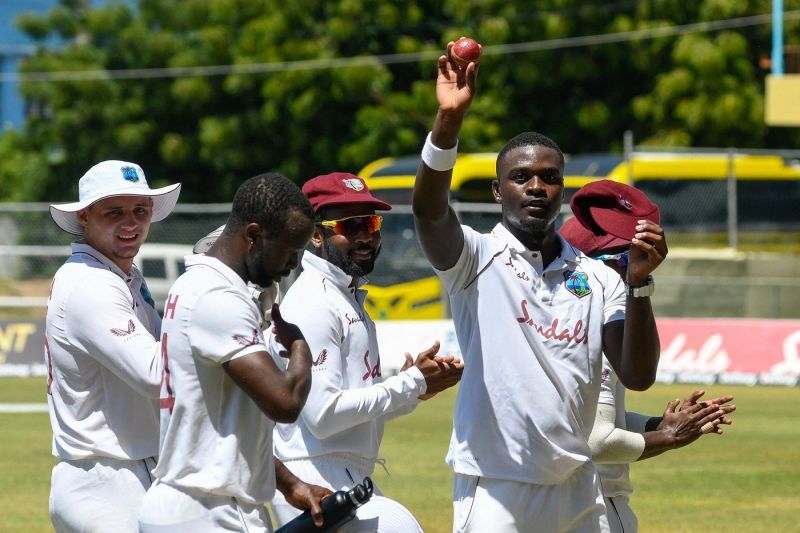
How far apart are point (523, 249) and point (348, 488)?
3.62 feet

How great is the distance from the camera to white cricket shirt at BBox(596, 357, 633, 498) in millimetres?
5781

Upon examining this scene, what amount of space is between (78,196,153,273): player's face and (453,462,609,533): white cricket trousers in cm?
154

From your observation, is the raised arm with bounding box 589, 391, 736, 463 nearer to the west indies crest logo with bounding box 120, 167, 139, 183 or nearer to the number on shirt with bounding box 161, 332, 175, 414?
the number on shirt with bounding box 161, 332, 175, 414

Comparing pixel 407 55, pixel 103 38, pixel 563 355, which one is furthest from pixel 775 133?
pixel 563 355

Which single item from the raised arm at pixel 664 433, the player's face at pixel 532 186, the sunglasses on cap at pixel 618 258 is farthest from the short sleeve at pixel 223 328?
the sunglasses on cap at pixel 618 258

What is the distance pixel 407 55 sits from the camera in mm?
34156

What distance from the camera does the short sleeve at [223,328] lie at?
428 cm

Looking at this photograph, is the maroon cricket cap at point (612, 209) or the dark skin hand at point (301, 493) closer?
the dark skin hand at point (301, 493)

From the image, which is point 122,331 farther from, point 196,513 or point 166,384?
point 196,513

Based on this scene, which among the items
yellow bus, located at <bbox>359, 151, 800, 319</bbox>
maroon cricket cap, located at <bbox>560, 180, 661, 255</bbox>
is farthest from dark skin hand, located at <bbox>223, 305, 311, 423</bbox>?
yellow bus, located at <bbox>359, 151, 800, 319</bbox>

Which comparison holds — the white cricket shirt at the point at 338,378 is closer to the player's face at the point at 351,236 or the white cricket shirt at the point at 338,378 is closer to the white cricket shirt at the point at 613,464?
the player's face at the point at 351,236

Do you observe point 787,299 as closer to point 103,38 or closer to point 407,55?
point 407,55

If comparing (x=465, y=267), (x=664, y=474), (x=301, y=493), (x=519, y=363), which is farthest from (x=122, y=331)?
(x=664, y=474)

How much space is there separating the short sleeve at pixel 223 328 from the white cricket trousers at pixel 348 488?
1032 mm
